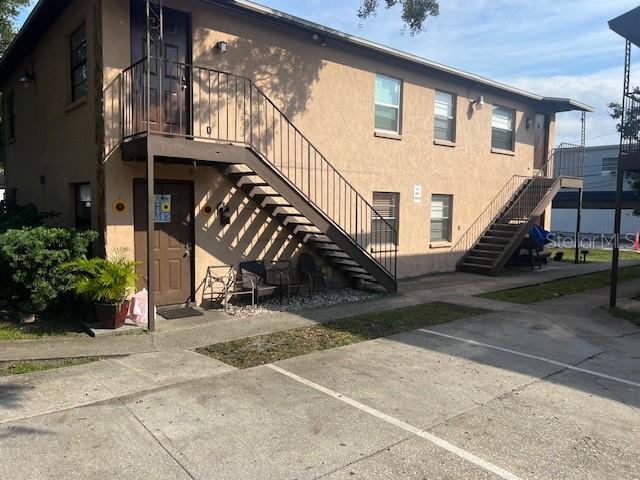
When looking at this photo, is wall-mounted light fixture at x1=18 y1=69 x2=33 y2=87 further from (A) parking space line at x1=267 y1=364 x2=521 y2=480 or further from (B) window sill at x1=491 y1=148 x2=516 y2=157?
(B) window sill at x1=491 y1=148 x2=516 y2=157

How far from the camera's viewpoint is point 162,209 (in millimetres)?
9039

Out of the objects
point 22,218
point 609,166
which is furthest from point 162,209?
point 609,166

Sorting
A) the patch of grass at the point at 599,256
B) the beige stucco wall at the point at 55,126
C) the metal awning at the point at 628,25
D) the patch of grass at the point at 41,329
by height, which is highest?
the metal awning at the point at 628,25

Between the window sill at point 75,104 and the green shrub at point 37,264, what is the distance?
2.55m

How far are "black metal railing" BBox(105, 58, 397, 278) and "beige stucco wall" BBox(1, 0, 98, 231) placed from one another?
66 centimetres

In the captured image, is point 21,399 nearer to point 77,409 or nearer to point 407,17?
point 77,409

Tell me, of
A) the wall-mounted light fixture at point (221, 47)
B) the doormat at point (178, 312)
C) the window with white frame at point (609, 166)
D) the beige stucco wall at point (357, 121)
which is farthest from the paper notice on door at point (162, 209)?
the window with white frame at point (609, 166)

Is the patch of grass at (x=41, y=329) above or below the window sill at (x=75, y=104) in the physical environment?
below

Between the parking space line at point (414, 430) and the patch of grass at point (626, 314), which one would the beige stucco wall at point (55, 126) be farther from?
the patch of grass at point (626, 314)

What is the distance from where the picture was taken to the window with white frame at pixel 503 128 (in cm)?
1598

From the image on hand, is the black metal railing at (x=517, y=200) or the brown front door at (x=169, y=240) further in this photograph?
the black metal railing at (x=517, y=200)

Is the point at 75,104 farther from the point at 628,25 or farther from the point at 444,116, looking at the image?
the point at 628,25

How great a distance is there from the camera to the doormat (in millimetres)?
8625

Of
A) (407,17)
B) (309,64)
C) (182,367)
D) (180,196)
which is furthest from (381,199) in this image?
(182,367)
